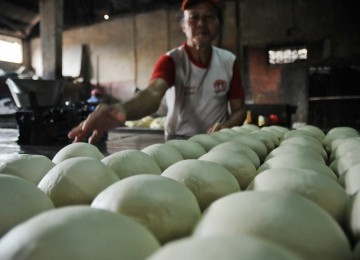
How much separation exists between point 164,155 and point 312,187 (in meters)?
0.55

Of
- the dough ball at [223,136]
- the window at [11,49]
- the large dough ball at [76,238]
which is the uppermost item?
the window at [11,49]

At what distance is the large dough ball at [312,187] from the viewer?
2.20ft

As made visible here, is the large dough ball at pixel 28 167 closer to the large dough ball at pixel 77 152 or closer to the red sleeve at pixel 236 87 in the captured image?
the large dough ball at pixel 77 152

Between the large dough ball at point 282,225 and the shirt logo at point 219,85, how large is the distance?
217cm

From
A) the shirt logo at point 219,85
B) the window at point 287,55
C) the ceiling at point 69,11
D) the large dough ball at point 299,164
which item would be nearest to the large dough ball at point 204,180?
the large dough ball at point 299,164

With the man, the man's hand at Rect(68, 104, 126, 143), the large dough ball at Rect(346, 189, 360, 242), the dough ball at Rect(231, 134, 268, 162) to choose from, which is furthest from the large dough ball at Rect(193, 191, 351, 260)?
the man

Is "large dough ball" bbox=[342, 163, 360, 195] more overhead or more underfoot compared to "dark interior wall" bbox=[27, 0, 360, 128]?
more underfoot

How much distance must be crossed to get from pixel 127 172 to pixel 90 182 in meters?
0.17

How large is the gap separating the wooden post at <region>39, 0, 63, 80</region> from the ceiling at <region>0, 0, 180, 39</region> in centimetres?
300

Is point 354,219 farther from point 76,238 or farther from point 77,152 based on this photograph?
point 77,152

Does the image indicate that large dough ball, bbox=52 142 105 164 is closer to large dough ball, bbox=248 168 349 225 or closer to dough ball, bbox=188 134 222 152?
dough ball, bbox=188 134 222 152

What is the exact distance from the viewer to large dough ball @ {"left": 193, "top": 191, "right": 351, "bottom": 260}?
47cm

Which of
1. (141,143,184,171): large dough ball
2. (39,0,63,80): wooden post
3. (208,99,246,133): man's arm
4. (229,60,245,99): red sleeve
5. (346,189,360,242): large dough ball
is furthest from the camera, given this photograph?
(39,0,63,80): wooden post

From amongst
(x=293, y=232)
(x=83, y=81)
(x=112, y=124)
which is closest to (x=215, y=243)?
(x=293, y=232)
